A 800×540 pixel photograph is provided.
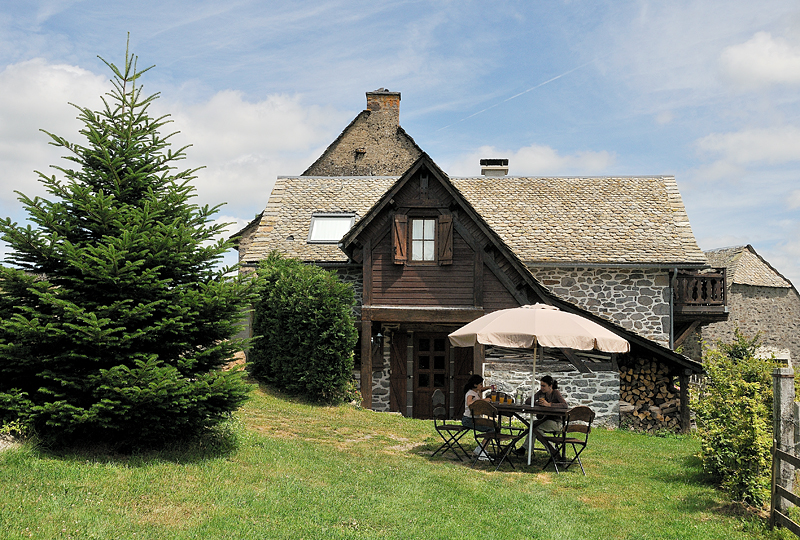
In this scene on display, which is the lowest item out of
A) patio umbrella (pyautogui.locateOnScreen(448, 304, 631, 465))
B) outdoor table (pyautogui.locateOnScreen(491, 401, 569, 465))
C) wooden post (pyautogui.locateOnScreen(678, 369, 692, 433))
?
wooden post (pyautogui.locateOnScreen(678, 369, 692, 433))

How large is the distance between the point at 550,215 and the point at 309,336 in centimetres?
828

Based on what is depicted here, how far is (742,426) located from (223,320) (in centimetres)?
618

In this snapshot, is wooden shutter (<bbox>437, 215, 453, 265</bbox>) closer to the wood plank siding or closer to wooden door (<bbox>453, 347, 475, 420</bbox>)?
the wood plank siding

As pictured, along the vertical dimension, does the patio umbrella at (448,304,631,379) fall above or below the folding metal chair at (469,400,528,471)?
above

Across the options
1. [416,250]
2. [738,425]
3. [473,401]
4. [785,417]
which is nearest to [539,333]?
[473,401]

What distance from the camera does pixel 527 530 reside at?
618 centimetres

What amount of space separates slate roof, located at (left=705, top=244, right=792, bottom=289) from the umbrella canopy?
76.3 feet

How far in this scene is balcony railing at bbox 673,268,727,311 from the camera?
17.7 meters

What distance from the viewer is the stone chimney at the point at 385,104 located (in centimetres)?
2408

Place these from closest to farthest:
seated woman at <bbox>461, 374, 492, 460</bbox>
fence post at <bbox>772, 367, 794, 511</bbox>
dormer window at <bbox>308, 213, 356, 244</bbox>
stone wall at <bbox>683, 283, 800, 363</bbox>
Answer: fence post at <bbox>772, 367, 794, 511</bbox> < seated woman at <bbox>461, 374, 492, 460</bbox> < dormer window at <bbox>308, 213, 356, 244</bbox> < stone wall at <bbox>683, 283, 800, 363</bbox>

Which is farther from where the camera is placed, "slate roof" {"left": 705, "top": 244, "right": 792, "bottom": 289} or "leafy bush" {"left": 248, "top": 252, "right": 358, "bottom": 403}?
"slate roof" {"left": 705, "top": 244, "right": 792, "bottom": 289}

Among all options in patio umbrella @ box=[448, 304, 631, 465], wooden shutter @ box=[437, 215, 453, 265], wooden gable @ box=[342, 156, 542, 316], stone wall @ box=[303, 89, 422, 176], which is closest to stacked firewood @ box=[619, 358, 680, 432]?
wooden gable @ box=[342, 156, 542, 316]

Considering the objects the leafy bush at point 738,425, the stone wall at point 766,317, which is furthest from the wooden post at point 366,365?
the stone wall at point 766,317

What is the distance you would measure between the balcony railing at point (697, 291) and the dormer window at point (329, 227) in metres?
9.26
